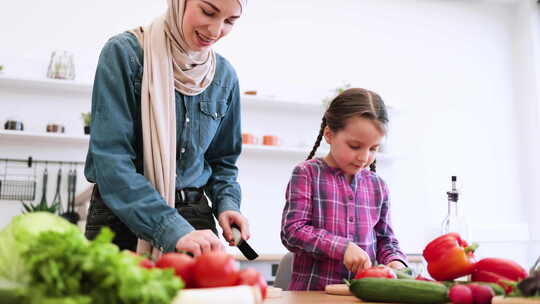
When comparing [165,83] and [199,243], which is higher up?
[165,83]

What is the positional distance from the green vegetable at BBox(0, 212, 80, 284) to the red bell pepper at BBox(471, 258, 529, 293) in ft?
2.85

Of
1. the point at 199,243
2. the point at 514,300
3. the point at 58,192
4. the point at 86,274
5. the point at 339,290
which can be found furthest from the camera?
the point at 58,192

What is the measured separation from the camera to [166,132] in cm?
146

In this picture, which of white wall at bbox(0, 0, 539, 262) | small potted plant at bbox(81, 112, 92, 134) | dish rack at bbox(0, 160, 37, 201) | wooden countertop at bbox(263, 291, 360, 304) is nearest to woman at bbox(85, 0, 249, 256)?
wooden countertop at bbox(263, 291, 360, 304)

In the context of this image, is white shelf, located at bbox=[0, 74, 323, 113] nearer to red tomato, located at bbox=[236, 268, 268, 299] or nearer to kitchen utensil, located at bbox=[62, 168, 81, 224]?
kitchen utensil, located at bbox=[62, 168, 81, 224]

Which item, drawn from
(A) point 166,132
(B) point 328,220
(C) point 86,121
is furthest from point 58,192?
(A) point 166,132

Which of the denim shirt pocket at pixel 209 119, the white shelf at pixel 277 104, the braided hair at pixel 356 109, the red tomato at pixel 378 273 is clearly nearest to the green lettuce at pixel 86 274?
the red tomato at pixel 378 273

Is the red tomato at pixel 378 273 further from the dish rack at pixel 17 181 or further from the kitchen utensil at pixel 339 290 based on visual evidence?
the dish rack at pixel 17 181

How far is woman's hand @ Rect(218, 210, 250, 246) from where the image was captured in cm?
140

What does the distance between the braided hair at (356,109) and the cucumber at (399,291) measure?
727mm

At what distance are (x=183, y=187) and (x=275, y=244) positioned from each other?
317 cm

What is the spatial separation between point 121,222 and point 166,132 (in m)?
0.24

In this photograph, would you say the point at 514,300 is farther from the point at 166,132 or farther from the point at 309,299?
the point at 166,132

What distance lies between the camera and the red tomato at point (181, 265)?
0.76 meters
